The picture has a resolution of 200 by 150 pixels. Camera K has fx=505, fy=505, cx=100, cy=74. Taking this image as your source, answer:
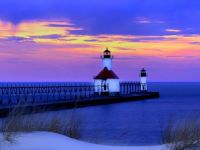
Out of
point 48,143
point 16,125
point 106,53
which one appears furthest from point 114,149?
point 106,53

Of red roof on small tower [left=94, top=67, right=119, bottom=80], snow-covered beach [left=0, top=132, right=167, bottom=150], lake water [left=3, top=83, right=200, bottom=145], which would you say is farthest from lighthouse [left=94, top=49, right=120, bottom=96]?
snow-covered beach [left=0, top=132, right=167, bottom=150]

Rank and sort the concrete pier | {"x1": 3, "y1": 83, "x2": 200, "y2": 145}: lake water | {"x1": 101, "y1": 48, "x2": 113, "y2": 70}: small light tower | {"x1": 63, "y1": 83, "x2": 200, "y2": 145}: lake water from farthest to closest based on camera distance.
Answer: {"x1": 101, "y1": 48, "x2": 113, "y2": 70}: small light tower → the concrete pier → {"x1": 63, "y1": 83, "x2": 200, "y2": 145}: lake water → {"x1": 3, "y1": 83, "x2": 200, "y2": 145}: lake water

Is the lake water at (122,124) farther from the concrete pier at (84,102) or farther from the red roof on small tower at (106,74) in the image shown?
the red roof on small tower at (106,74)

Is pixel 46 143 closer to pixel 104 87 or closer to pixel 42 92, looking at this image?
pixel 42 92

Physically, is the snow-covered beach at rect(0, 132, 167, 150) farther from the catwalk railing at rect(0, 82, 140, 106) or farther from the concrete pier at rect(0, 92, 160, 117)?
the concrete pier at rect(0, 92, 160, 117)

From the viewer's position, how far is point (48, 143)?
1045cm

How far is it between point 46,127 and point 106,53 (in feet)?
189

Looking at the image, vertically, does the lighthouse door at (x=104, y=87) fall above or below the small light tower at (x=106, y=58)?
below

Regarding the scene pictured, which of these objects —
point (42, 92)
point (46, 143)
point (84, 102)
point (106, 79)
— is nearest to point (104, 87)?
point (106, 79)

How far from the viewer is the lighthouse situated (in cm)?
6944

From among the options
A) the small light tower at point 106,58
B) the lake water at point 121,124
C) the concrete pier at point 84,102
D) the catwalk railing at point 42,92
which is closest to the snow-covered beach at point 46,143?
the lake water at point 121,124

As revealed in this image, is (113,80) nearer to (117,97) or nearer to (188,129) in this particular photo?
(117,97)

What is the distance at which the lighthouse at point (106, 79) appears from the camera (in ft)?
228

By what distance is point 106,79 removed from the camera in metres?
70.4
